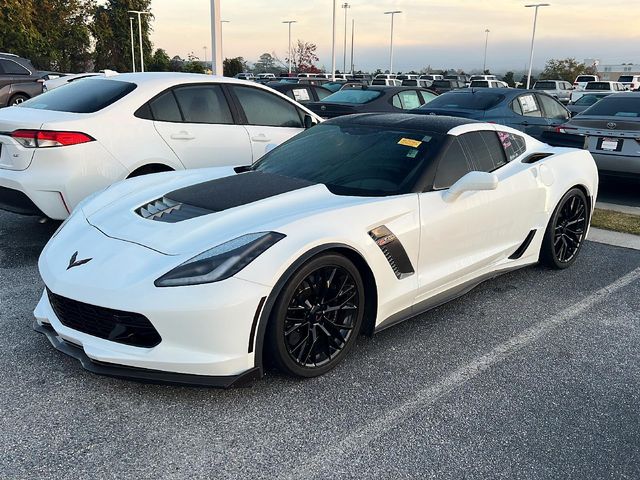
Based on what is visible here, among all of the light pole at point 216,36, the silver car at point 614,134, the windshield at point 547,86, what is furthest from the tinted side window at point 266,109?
the windshield at point 547,86

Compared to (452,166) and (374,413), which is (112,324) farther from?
(452,166)

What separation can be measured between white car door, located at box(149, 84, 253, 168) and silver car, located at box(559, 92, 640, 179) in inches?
194

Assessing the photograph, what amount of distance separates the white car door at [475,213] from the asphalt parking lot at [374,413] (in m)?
0.44

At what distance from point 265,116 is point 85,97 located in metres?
1.84

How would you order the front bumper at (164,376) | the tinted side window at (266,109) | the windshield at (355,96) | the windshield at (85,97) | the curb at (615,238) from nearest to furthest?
the front bumper at (164,376), the windshield at (85,97), the curb at (615,238), the tinted side window at (266,109), the windshield at (355,96)

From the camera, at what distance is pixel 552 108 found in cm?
1016

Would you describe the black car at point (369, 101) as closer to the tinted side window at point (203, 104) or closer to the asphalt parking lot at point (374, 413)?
the tinted side window at point (203, 104)

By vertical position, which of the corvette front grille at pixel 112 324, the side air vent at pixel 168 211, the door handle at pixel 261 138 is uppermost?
the door handle at pixel 261 138

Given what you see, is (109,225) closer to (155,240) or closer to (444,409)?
(155,240)

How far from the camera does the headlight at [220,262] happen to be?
106 inches

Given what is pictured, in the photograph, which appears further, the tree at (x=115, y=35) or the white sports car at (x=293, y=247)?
the tree at (x=115, y=35)

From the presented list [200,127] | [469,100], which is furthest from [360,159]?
[469,100]

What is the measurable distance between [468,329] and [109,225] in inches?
94.0

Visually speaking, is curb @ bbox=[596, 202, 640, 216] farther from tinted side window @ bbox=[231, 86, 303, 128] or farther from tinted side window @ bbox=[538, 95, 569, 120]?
tinted side window @ bbox=[231, 86, 303, 128]
